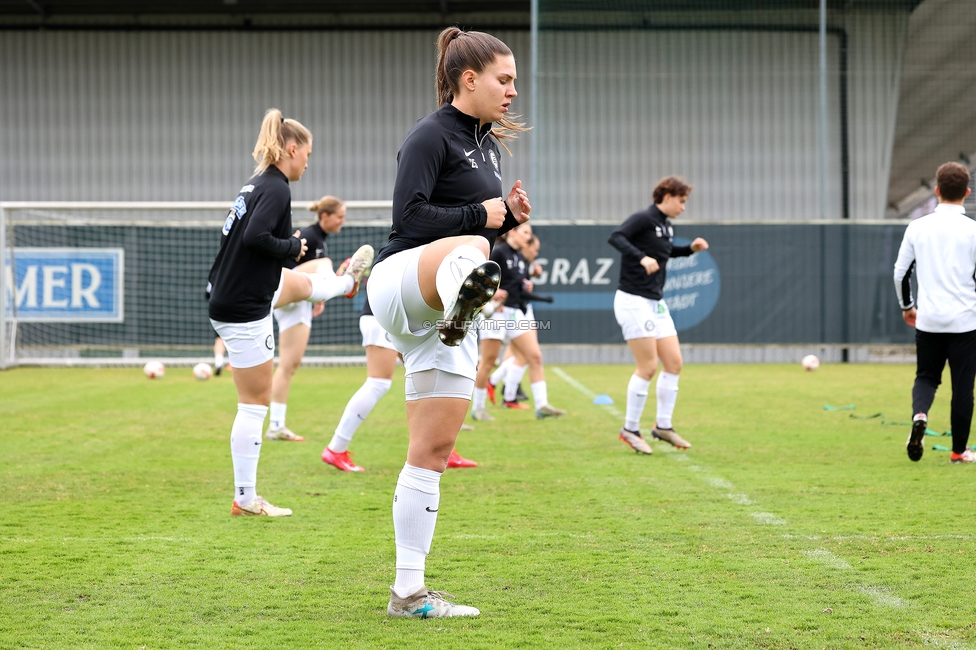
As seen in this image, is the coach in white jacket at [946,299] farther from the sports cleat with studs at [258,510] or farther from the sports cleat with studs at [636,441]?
the sports cleat with studs at [258,510]

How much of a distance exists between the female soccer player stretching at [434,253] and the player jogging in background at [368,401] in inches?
129

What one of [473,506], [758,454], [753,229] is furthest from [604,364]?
[473,506]

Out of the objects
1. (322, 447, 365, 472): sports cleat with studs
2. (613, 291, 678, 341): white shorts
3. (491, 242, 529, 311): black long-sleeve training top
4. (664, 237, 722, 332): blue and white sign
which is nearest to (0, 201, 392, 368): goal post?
(664, 237, 722, 332): blue and white sign

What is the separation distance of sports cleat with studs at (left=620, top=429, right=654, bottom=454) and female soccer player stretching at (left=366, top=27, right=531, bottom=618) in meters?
4.17

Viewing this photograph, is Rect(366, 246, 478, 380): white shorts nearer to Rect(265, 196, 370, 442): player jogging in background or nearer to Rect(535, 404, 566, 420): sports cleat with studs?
Rect(265, 196, 370, 442): player jogging in background

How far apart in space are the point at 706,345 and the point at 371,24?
10989mm

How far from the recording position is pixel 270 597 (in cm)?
350

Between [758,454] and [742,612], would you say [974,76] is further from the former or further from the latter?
[742,612]

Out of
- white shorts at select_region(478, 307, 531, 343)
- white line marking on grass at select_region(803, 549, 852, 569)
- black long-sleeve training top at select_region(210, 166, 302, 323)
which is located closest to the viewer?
white line marking on grass at select_region(803, 549, 852, 569)

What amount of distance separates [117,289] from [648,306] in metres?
12.2

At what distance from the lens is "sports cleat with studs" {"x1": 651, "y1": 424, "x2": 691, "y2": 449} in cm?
743

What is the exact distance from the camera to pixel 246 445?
4961 millimetres

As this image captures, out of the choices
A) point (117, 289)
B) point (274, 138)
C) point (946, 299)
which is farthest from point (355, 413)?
point (117, 289)

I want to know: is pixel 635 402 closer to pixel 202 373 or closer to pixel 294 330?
pixel 294 330
